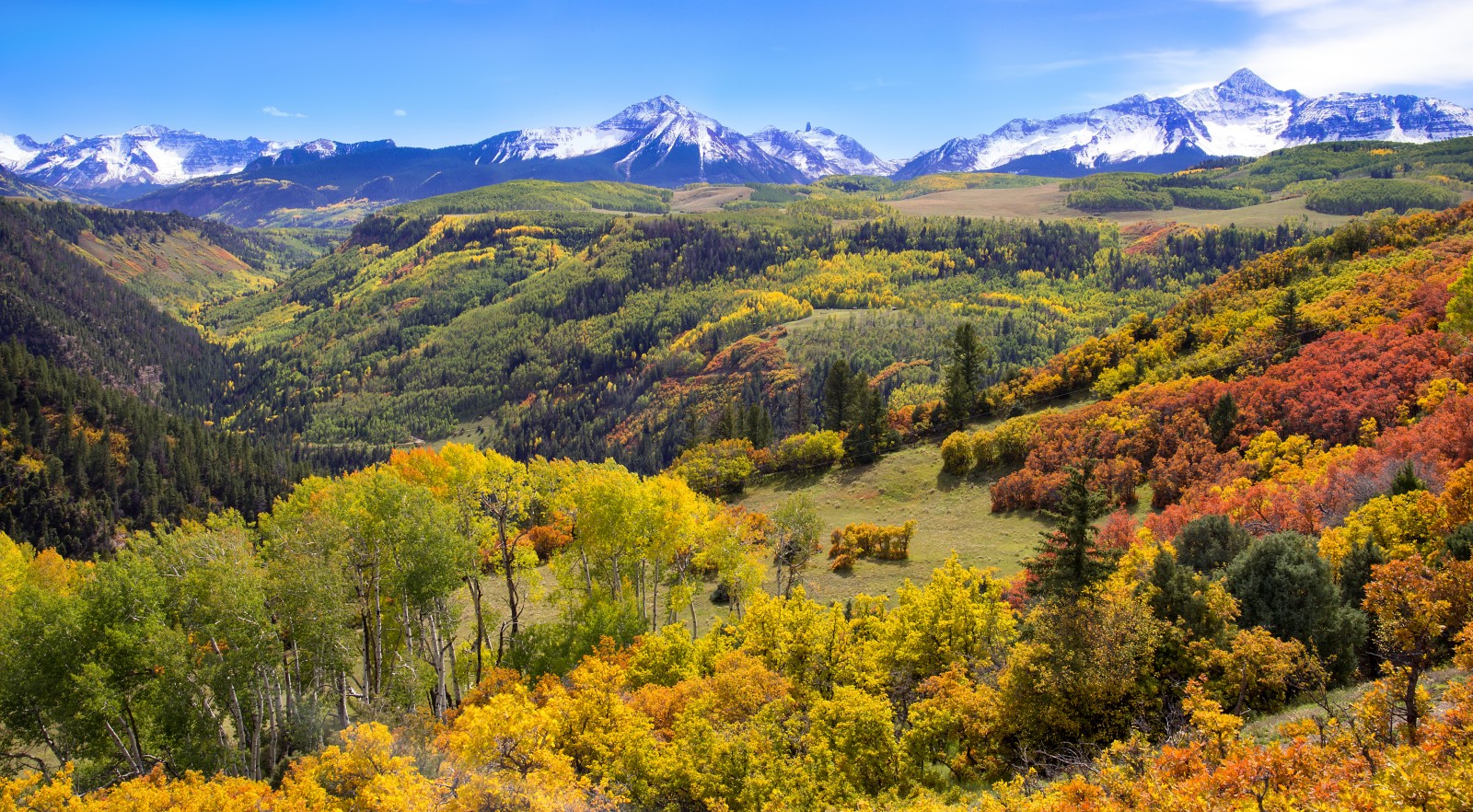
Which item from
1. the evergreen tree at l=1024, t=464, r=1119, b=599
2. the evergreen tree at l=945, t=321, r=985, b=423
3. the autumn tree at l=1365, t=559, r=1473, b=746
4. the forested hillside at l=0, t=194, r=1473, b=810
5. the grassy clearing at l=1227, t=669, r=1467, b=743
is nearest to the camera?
the autumn tree at l=1365, t=559, r=1473, b=746

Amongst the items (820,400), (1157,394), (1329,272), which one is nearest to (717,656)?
(1157,394)

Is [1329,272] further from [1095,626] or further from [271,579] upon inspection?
[271,579]

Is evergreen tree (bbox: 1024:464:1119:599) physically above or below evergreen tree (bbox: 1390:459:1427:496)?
below

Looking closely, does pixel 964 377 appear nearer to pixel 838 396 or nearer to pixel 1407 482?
pixel 838 396

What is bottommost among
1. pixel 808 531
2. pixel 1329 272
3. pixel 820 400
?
pixel 820 400

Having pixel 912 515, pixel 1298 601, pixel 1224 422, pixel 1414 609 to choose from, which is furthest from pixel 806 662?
pixel 1224 422

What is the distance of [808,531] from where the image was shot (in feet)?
200

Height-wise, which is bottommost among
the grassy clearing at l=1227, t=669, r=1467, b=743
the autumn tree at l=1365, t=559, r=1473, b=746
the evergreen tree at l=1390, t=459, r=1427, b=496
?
the grassy clearing at l=1227, t=669, r=1467, b=743

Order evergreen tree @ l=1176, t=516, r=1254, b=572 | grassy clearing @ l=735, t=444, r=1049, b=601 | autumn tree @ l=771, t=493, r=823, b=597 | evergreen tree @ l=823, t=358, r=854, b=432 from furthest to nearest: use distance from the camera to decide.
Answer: evergreen tree @ l=823, t=358, r=854, b=432 → grassy clearing @ l=735, t=444, r=1049, b=601 → autumn tree @ l=771, t=493, r=823, b=597 → evergreen tree @ l=1176, t=516, r=1254, b=572

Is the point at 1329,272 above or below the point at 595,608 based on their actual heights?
above

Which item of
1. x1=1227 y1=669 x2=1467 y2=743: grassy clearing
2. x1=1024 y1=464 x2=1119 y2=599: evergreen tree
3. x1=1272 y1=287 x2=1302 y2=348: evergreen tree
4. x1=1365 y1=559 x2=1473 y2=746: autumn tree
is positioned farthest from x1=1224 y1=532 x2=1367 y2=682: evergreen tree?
x1=1272 y1=287 x2=1302 y2=348: evergreen tree

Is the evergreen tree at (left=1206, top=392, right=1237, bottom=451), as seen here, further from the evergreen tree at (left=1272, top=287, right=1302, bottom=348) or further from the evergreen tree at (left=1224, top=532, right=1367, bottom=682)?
the evergreen tree at (left=1224, top=532, right=1367, bottom=682)

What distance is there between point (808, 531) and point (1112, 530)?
23455 millimetres

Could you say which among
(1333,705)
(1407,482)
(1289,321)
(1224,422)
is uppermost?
(1289,321)
